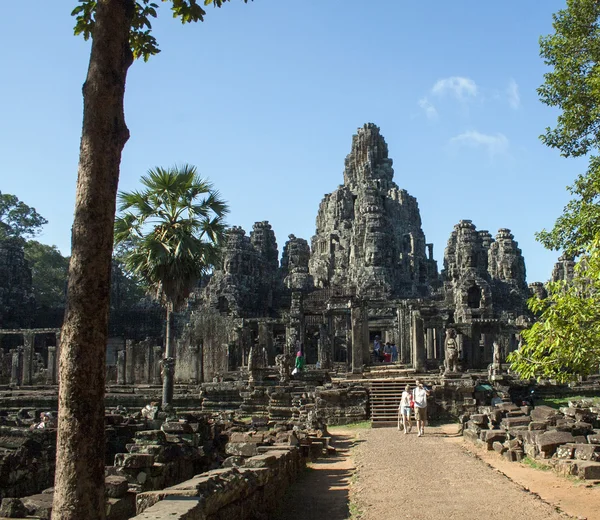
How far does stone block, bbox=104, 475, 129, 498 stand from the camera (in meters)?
8.55

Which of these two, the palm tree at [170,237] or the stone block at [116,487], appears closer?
the stone block at [116,487]

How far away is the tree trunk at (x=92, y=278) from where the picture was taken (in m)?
5.67

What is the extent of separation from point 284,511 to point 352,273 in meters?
43.2

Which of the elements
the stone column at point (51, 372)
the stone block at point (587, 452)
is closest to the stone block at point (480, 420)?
the stone block at point (587, 452)

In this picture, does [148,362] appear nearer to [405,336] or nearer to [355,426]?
[405,336]

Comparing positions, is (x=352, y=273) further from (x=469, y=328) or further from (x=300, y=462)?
(x=300, y=462)

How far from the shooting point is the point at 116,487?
8.65 meters

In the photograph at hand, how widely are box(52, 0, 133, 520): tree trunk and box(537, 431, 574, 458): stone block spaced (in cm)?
895

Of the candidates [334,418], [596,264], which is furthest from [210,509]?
[334,418]

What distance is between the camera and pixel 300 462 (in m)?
12.8

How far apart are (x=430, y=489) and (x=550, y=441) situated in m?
3.67

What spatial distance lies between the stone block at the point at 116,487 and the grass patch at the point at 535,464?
679 centimetres

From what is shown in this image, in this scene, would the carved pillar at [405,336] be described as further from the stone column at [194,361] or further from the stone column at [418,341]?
the stone column at [194,361]

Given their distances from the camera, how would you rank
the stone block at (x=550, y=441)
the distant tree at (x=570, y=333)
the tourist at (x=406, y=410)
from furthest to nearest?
the tourist at (x=406, y=410) → the stone block at (x=550, y=441) → the distant tree at (x=570, y=333)
